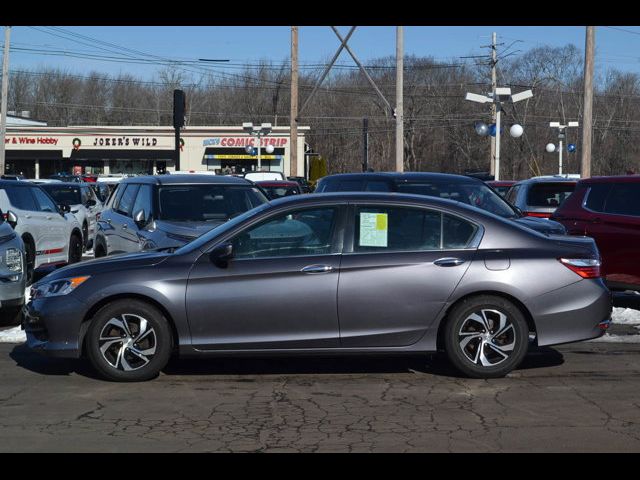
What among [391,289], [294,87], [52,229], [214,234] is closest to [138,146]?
[294,87]

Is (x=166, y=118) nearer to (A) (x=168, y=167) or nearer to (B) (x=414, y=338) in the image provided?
(A) (x=168, y=167)

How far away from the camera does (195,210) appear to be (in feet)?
41.7

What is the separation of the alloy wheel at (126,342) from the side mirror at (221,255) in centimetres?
80

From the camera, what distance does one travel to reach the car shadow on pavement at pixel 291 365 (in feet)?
27.0

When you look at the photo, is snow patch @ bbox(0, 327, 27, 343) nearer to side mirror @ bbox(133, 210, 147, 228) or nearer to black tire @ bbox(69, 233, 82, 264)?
side mirror @ bbox(133, 210, 147, 228)

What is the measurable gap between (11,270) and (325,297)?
4466mm

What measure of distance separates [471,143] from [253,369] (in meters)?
65.5

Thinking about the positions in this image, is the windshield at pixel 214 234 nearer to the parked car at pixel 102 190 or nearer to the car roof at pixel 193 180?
the car roof at pixel 193 180

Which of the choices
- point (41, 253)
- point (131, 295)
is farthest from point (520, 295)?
point (41, 253)

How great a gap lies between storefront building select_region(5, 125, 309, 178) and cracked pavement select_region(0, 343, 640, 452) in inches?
2170

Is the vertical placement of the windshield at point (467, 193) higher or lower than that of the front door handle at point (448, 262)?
higher

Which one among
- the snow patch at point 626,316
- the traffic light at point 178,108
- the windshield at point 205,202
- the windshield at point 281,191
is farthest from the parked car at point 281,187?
the snow patch at point 626,316
